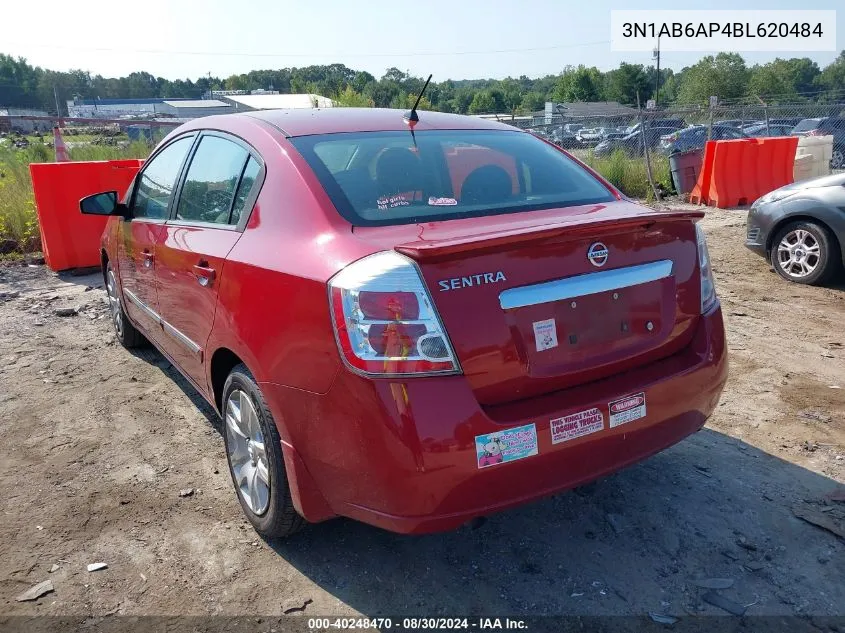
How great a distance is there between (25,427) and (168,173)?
5.93 feet

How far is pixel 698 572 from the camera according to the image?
2.66 metres

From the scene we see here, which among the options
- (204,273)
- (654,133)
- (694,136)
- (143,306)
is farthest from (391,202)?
(654,133)

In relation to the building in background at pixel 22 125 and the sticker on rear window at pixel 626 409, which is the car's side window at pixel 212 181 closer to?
the sticker on rear window at pixel 626 409

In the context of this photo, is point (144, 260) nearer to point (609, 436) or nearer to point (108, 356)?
point (108, 356)

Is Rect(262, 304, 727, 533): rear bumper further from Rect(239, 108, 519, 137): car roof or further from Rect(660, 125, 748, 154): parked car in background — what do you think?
Rect(660, 125, 748, 154): parked car in background

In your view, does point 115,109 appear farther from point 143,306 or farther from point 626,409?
point 626,409

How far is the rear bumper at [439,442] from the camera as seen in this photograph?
6.93 ft

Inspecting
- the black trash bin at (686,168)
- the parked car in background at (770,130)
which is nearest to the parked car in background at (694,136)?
the parked car in background at (770,130)

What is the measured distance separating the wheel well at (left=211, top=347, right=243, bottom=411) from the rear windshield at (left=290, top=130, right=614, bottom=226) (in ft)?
2.90

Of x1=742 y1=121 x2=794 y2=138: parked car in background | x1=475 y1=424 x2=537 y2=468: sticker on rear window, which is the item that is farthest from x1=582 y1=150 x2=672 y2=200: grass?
x1=475 y1=424 x2=537 y2=468: sticker on rear window

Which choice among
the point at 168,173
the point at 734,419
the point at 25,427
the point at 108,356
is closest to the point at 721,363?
the point at 734,419

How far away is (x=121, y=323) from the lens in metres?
5.32

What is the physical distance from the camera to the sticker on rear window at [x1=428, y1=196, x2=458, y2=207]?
2.81 metres

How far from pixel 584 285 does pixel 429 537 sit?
1340 millimetres
